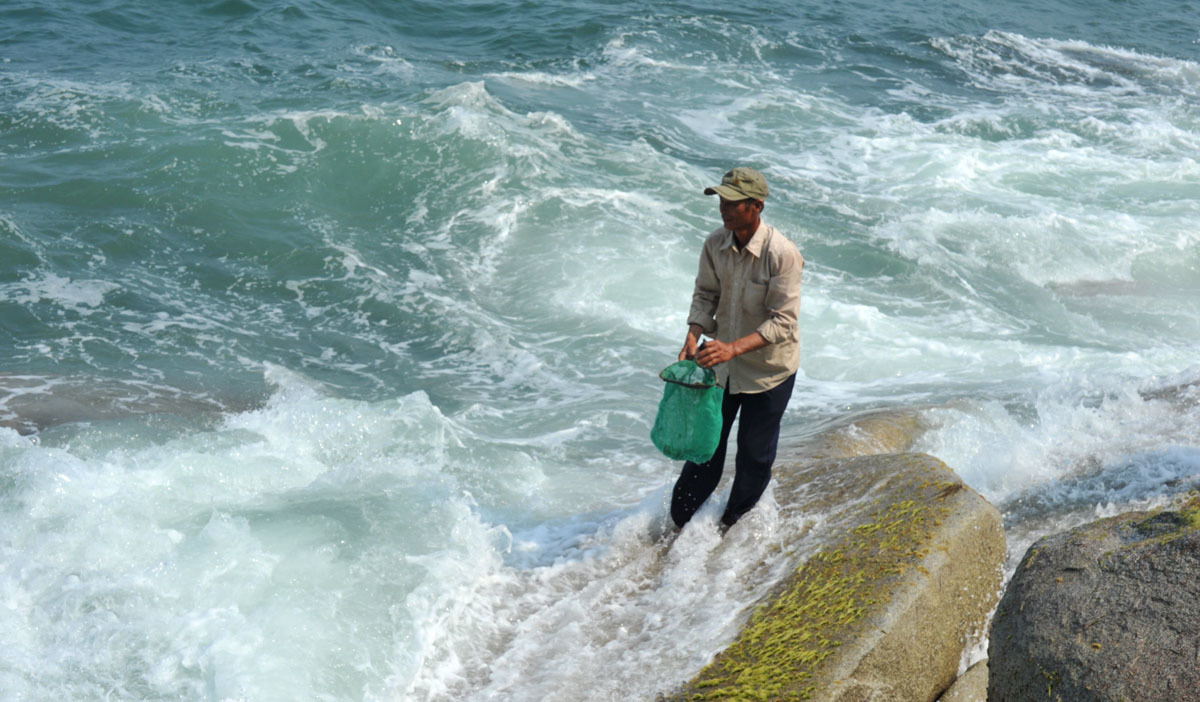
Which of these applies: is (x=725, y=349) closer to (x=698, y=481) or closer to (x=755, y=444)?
(x=755, y=444)

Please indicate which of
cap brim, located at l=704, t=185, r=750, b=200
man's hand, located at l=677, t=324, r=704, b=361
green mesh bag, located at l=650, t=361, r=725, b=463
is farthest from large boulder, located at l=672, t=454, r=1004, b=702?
cap brim, located at l=704, t=185, r=750, b=200

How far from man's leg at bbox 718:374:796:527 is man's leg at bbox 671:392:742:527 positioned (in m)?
0.07

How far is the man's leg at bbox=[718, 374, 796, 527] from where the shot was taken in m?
4.73

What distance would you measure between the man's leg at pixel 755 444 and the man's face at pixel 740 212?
0.75m

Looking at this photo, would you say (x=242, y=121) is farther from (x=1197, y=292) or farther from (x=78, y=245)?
(x=1197, y=292)

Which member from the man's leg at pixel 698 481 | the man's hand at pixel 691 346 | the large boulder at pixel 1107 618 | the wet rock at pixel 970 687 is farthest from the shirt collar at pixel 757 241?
the wet rock at pixel 970 687

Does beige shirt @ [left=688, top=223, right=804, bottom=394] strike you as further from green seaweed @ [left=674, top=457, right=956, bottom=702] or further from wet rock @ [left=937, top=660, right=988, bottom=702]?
wet rock @ [left=937, top=660, right=988, bottom=702]

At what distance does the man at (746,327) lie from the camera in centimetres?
437

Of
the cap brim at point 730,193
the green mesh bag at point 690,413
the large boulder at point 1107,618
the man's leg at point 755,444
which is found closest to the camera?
the large boulder at point 1107,618

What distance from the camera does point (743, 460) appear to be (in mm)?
4883

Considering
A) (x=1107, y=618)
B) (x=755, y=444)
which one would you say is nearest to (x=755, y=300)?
(x=755, y=444)

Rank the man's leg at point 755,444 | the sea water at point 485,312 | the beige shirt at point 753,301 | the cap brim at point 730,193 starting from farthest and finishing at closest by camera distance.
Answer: the sea water at point 485,312, the man's leg at point 755,444, the beige shirt at point 753,301, the cap brim at point 730,193

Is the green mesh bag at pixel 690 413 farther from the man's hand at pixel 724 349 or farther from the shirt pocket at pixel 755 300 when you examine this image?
the shirt pocket at pixel 755 300

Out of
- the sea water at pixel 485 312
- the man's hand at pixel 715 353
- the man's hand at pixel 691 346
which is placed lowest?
the sea water at pixel 485 312
